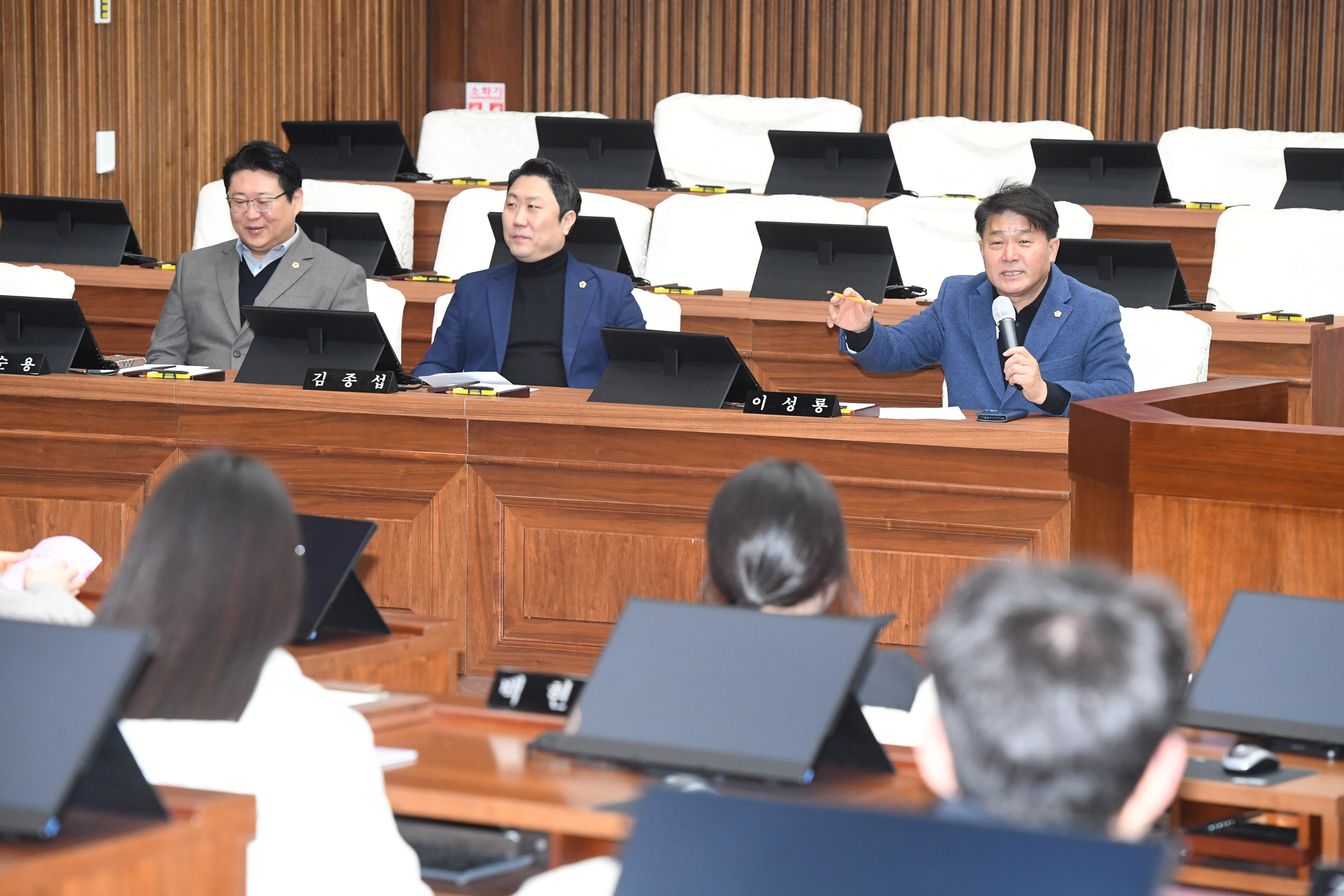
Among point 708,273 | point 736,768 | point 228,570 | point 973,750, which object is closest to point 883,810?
point 973,750

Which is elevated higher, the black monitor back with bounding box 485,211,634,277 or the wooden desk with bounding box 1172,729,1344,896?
the black monitor back with bounding box 485,211,634,277

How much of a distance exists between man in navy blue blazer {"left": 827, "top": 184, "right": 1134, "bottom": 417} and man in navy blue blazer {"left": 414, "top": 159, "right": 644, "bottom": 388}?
72 cm

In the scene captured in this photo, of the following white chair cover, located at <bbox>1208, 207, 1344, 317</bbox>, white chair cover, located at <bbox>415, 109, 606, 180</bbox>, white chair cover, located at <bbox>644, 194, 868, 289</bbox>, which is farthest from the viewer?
white chair cover, located at <bbox>415, 109, 606, 180</bbox>

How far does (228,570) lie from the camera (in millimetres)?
1650

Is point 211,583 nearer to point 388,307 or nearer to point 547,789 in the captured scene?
point 547,789

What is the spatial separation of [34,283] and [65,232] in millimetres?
794

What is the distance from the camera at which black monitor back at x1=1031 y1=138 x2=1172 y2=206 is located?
6195mm

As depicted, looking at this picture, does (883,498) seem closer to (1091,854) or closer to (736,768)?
(736,768)

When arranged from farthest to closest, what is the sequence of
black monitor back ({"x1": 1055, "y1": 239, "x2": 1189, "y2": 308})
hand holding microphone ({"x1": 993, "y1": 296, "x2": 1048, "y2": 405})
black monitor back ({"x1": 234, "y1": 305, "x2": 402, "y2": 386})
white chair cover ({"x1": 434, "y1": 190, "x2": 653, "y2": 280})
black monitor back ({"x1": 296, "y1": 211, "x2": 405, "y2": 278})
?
white chair cover ({"x1": 434, "y1": 190, "x2": 653, "y2": 280}), black monitor back ({"x1": 296, "y1": 211, "x2": 405, "y2": 278}), black monitor back ({"x1": 1055, "y1": 239, "x2": 1189, "y2": 308}), black monitor back ({"x1": 234, "y1": 305, "x2": 402, "y2": 386}), hand holding microphone ({"x1": 993, "y1": 296, "x2": 1048, "y2": 405})

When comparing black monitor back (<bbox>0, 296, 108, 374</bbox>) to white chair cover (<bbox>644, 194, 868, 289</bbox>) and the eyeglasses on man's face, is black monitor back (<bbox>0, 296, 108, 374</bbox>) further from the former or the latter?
white chair cover (<bbox>644, 194, 868, 289</bbox>)

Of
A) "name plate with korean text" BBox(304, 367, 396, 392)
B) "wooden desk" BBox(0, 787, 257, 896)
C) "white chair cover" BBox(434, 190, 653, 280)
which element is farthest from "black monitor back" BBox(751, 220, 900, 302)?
"wooden desk" BBox(0, 787, 257, 896)

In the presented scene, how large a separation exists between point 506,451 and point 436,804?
198 cm

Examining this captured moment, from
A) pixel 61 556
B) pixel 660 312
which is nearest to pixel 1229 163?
pixel 660 312

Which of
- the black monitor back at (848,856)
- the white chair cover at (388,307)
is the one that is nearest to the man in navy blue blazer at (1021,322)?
the white chair cover at (388,307)
